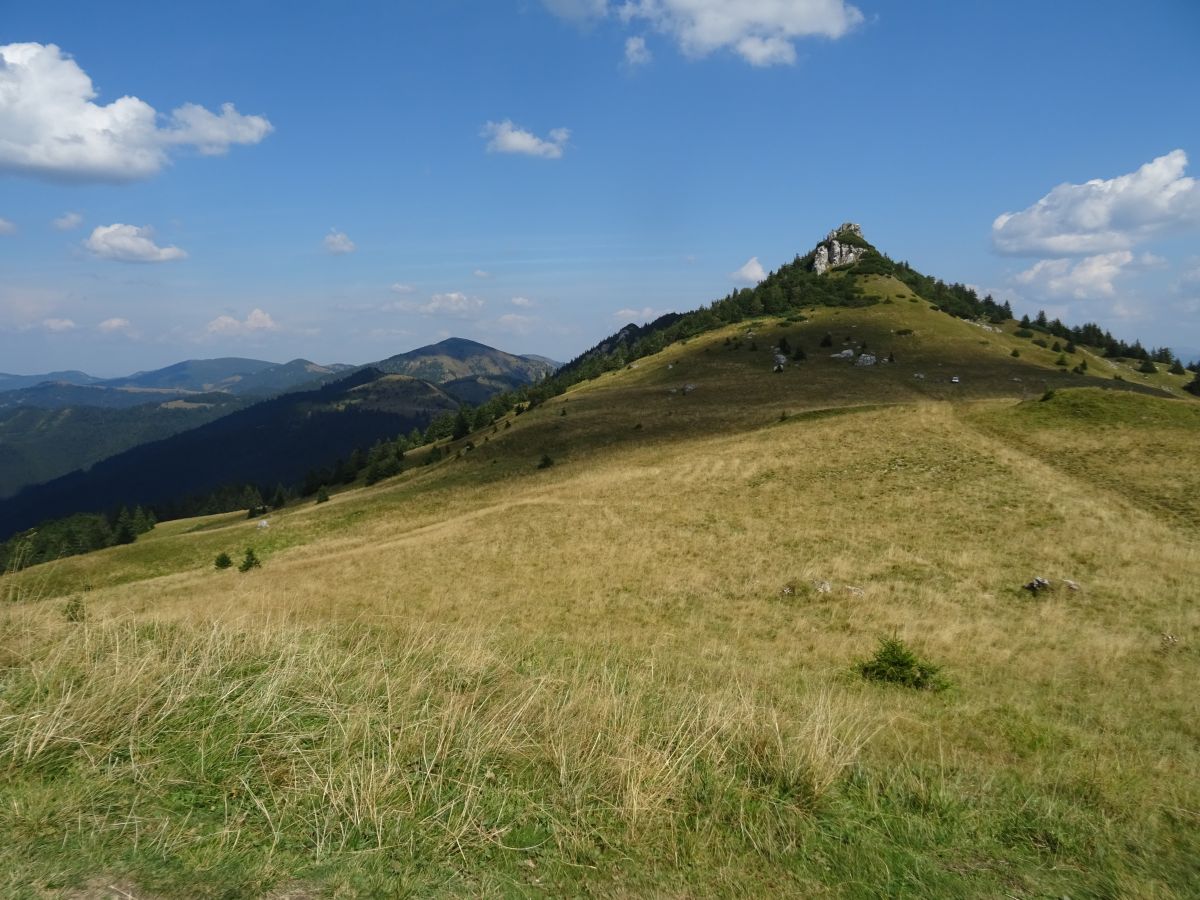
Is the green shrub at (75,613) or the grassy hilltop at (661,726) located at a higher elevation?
the green shrub at (75,613)

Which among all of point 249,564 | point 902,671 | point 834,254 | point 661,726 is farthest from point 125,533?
point 834,254

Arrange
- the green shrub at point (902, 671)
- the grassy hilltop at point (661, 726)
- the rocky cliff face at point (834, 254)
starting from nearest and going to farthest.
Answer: the grassy hilltop at point (661, 726) → the green shrub at point (902, 671) → the rocky cliff face at point (834, 254)

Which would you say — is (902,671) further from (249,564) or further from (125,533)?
(125,533)

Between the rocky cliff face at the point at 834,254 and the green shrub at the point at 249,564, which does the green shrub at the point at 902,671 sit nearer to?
the green shrub at the point at 249,564

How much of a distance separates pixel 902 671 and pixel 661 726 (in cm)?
746

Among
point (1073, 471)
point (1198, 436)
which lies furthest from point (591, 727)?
point (1198, 436)

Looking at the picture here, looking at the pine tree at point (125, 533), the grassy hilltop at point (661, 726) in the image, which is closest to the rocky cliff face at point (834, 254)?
the grassy hilltop at point (661, 726)

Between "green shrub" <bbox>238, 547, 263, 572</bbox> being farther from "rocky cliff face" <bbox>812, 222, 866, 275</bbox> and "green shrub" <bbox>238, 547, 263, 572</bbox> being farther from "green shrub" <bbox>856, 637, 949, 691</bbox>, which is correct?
"rocky cliff face" <bbox>812, 222, 866, 275</bbox>

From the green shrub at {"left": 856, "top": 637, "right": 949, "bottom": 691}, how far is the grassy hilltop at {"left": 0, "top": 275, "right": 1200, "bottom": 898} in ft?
1.10

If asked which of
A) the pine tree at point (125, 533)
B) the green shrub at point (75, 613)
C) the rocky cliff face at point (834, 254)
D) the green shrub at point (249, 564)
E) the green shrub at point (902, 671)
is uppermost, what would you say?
the rocky cliff face at point (834, 254)

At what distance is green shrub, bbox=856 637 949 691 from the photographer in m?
11.8

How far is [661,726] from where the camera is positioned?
22.7 ft

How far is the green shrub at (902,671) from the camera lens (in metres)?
11.8

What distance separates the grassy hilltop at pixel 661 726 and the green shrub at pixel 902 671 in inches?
13.2
